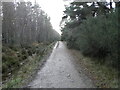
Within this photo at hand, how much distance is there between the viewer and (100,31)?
10789 millimetres

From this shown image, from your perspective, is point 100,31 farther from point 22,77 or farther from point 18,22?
point 18,22

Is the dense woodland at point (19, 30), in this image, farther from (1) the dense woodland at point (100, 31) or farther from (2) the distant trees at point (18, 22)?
(1) the dense woodland at point (100, 31)

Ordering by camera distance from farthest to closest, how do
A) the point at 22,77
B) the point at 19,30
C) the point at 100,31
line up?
the point at 19,30, the point at 22,77, the point at 100,31

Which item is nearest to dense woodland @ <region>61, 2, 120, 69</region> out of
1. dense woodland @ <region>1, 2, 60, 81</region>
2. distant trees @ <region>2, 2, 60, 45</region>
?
dense woodland @ <region>1, 2, 60, 81</region>

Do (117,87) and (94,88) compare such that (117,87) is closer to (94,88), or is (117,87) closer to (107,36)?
(94,88)

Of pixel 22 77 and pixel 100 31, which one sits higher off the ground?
pixel 100 31

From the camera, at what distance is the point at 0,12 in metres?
37.2

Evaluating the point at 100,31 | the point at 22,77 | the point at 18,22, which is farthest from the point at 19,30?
the point at 100,31

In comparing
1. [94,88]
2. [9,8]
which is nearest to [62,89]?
[94,88]

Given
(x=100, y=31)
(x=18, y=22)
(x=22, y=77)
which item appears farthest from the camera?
(x=18, y=22)

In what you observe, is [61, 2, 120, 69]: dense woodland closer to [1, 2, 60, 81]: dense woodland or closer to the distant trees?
[1, 2, 60, 81]: dense woodland

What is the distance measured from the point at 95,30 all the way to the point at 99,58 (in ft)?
6.99

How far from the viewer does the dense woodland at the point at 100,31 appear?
27.7ft

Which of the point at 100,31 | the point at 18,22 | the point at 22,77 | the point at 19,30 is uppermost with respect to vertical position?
the point at 100,31
